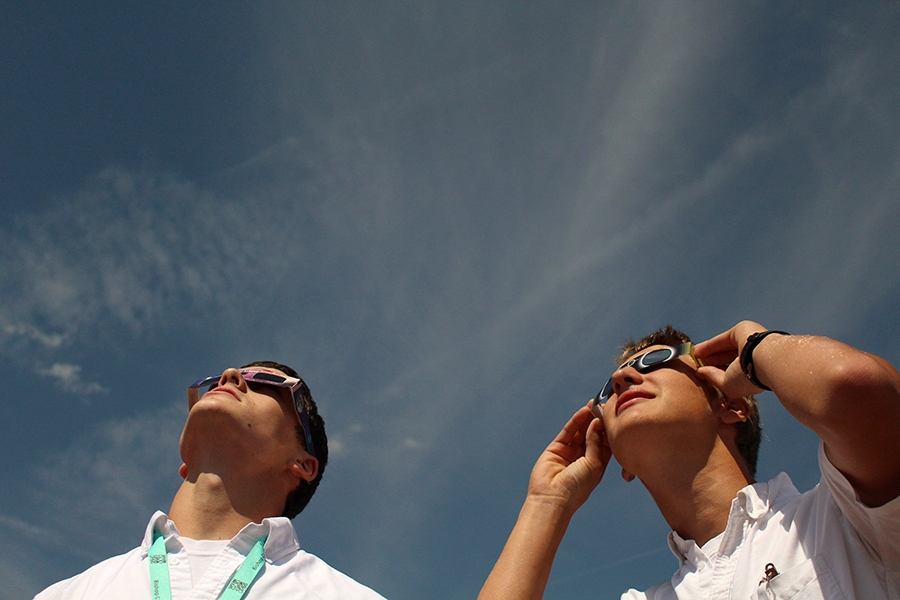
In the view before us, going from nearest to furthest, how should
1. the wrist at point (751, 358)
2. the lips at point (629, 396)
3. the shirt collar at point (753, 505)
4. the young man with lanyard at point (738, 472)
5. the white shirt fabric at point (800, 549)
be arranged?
the young man with lanyard at point (738, 472) → the white shirt fabric at point (800, 549) → the wrist at point (751, 358) → the shirt collar at point (753, 505) → the lips at point (629, 396)

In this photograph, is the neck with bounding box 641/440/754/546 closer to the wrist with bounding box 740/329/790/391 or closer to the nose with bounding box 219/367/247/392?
the wrist with bounding box 740/329/790/391

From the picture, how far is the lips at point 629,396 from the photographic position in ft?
15.9

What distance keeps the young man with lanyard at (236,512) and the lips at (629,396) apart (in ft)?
8.63

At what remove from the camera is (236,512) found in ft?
16.0

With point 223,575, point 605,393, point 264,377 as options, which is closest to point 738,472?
point 605,393

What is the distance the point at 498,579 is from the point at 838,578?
7.36ft

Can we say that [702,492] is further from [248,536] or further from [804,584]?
[248,536]

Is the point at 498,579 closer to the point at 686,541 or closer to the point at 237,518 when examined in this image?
Result: the point at 686,541

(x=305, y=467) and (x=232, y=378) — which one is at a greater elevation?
(x=232, y=378)

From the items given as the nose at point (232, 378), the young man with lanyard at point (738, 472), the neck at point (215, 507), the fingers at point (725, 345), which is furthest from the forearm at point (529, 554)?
the nose at point (232, 378)

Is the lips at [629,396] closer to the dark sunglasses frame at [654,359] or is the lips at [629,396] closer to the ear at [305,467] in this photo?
the dark sunglasses frame at [654,359]

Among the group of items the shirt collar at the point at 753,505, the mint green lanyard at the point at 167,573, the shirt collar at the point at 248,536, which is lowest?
the shirt collar at the point at 753,505

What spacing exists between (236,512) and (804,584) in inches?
169

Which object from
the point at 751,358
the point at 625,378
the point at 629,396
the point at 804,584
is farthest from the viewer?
the point at 625,378
